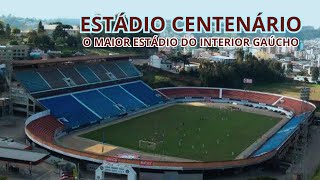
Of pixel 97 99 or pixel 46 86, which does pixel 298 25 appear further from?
pixel 46 86

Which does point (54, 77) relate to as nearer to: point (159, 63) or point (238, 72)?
point (159, 63)

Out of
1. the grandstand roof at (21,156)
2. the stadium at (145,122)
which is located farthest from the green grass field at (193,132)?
the grandstand roof at (21,156)

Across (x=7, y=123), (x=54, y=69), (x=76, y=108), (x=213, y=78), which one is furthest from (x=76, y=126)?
(x=213, y=78)

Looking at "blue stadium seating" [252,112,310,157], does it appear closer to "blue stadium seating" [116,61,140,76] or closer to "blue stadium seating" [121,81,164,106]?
"blue stadium seating" [121,81,164,106]

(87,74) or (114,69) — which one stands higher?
(114,69)

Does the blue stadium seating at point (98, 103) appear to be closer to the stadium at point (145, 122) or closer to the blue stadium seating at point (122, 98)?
the stadium at point (145, 122)

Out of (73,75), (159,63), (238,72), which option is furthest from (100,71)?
(238,72)
